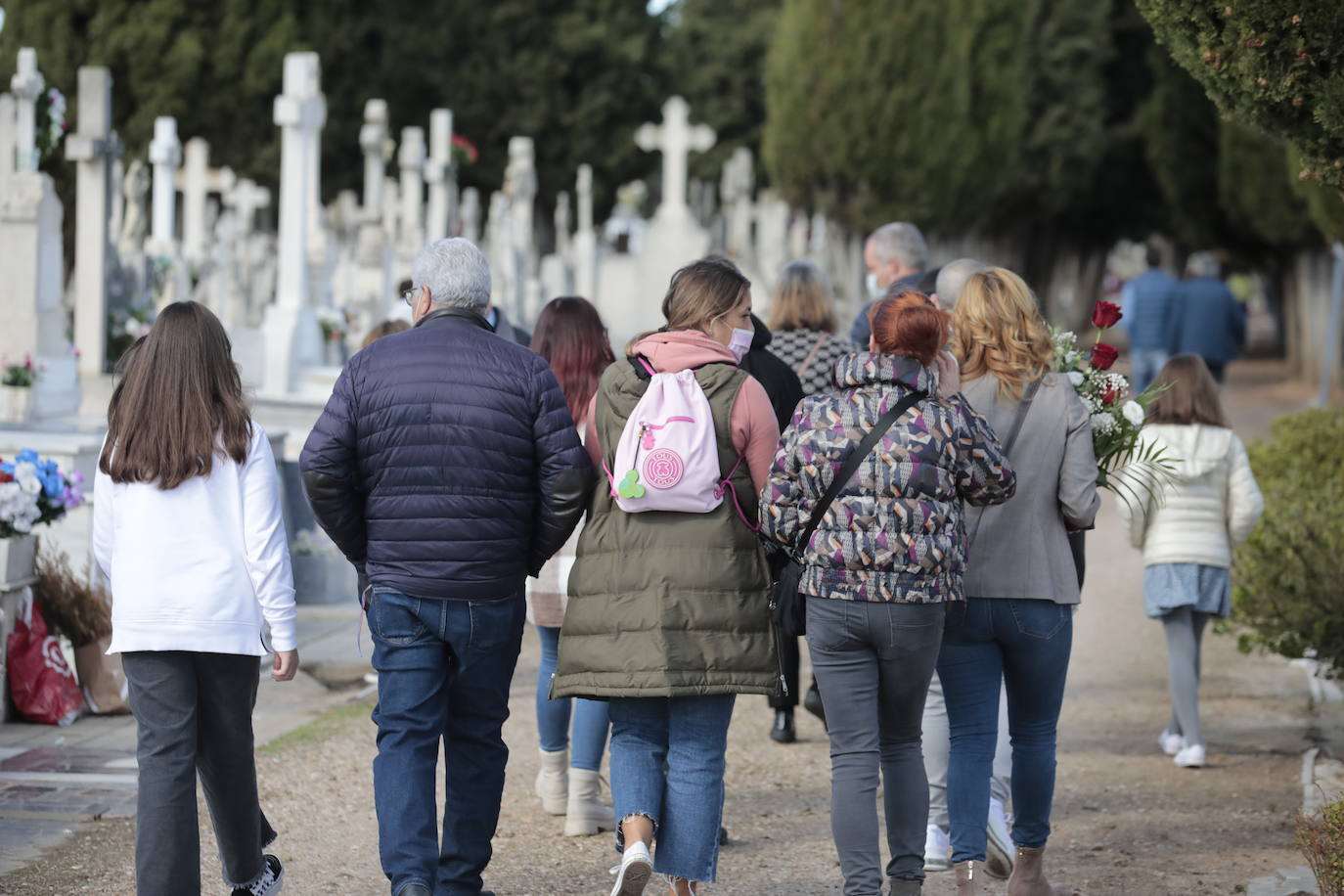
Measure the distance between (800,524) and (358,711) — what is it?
3974 millimetres

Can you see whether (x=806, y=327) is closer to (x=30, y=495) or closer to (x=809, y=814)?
(x=809, y=814)

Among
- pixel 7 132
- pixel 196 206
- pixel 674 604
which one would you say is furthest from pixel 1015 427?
pixel 196 206

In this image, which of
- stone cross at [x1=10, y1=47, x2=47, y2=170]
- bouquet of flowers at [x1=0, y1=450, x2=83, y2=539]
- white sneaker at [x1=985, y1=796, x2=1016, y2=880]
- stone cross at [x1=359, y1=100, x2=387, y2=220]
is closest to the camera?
white sneaker at [x1=985, y1=796, x2=1016, y2=880]

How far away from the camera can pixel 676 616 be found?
484 cm

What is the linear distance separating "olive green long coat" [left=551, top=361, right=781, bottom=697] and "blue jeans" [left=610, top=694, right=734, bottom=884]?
5.9 inches

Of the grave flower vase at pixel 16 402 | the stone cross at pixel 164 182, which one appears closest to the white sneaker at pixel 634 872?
the grave flower vase at pixel 16 402

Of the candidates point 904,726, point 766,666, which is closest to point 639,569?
point 766,666

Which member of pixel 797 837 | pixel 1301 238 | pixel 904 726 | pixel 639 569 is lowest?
pixel 797 837

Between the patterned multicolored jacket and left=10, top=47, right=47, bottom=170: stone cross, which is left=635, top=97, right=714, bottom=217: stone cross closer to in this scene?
left=10, top=47, right=47, bottom=170: stone cross

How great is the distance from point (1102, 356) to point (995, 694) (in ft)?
3.88

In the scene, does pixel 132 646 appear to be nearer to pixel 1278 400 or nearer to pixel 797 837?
pixel 797 837

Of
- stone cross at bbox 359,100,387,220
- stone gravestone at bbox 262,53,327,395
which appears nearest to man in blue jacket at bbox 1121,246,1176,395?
stone gravestone at bbox 262,53,327,395

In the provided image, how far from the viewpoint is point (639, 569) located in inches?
194

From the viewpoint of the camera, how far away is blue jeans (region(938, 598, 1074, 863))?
5.32m
